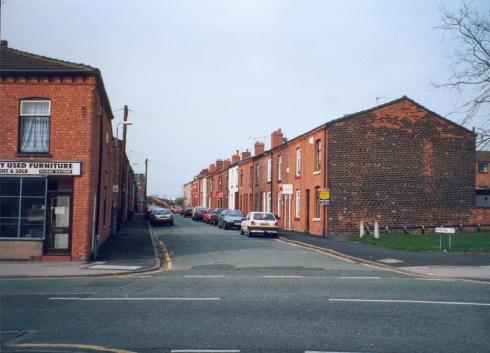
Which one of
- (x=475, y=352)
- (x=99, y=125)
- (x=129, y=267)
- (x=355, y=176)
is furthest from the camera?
(x=355, y=176)

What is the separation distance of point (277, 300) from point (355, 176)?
818 inches

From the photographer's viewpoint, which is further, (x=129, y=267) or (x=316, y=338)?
(x=129, y=267)

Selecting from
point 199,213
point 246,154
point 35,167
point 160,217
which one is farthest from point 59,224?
point 246,154

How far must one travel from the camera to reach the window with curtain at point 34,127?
1845 cm

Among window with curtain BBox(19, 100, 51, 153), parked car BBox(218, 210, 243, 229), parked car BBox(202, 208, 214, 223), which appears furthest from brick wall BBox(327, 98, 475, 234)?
parked car BBox(202, 208, 214, 223)

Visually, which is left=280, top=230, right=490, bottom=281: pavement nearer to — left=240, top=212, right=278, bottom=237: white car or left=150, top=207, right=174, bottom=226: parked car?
left=240, top=212, right=278, bottom=237: white car

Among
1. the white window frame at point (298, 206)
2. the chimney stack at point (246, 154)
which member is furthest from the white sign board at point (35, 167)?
the chimney stack at point (246, 154)

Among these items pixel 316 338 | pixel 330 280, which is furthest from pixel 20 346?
pixel 330 280

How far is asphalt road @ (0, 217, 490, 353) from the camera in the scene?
7.25 meters

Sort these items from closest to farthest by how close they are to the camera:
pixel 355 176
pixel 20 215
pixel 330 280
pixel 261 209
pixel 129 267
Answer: pixel 330 280 → pixel 129 267 → pixel 20 215 → pixel 355 176 → pixel 261 209

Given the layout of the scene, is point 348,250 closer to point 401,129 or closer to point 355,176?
point 355,176

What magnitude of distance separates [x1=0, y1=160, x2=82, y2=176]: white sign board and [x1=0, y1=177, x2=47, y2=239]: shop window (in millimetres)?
257

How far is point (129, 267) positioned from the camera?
16688mm

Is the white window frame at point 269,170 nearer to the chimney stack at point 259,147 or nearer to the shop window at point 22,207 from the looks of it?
the chimney stack at point 259,147
